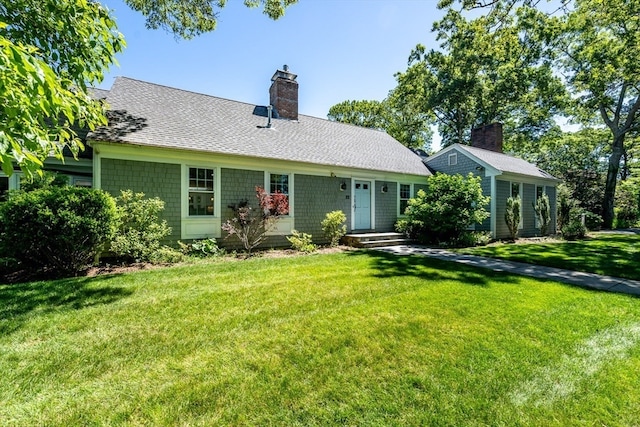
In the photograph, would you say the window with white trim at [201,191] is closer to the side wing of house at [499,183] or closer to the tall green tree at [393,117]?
the side wing of house at [499,183]

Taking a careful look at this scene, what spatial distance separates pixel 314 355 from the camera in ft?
9.19

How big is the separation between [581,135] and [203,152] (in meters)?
30.8

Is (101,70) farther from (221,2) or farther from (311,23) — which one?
(311,23)

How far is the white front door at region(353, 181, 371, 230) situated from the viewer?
11562 mm

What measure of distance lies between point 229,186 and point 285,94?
618 cm

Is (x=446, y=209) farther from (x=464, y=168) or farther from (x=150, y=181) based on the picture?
(x=150, y=181)

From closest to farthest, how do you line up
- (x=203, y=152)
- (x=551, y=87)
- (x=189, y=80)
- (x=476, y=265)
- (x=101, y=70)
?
1. (x=101, y=70)
2. (x=476, y=265)
3. (x=203, y=152)
4. (x=189, y=80)
5. (x=551, y=87)

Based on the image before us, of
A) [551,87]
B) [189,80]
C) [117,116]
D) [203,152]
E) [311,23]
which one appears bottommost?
[203,152]

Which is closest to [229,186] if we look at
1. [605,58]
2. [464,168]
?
[464,168]

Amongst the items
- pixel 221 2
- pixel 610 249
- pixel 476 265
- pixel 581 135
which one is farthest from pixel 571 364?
pixel 581 135

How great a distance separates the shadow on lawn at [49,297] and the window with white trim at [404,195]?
10855mm

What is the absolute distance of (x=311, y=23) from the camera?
1051 centimetres

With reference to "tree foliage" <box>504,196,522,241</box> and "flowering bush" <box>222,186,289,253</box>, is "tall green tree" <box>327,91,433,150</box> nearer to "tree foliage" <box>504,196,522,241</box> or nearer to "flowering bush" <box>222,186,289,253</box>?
"tree foliage" <box>504,196,522,241</box>

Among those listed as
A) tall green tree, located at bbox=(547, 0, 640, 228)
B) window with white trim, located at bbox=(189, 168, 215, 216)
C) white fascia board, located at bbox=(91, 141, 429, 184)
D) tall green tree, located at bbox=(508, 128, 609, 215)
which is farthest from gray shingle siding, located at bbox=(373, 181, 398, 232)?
tall green tree, located at bbox=(508, 128, 609, 215)
